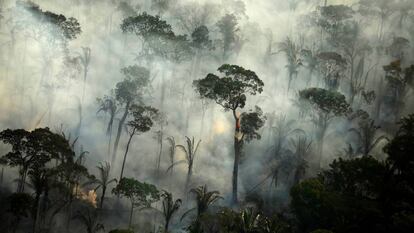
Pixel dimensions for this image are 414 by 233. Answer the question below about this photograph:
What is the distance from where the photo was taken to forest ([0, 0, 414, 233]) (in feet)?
155

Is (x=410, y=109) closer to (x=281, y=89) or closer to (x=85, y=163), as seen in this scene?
(x=281, y=89)

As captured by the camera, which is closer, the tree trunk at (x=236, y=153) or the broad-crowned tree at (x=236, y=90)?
the broad-crowned tree at (x=236, y=90)

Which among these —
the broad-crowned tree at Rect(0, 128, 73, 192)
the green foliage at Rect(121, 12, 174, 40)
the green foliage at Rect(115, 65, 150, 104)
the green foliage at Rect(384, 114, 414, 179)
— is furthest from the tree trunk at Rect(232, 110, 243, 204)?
the green foliage at Rect(384, 114, 414, 179)

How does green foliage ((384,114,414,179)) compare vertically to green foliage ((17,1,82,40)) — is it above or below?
below

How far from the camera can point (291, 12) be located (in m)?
117

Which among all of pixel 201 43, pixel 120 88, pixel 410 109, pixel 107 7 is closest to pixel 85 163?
pixel 120 88

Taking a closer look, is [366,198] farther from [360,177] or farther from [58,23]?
[58,23]

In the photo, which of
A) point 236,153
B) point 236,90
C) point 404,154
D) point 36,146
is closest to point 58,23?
point 36,146

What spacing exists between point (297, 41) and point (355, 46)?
14.4 meters

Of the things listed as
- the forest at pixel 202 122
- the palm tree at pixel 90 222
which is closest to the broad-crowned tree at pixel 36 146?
the forest at pixel 202 122

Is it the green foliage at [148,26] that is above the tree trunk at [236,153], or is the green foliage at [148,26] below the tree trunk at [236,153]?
above

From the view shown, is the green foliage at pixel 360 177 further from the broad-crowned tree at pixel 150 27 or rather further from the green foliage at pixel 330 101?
the broad-crowned tree at pixel 150 27

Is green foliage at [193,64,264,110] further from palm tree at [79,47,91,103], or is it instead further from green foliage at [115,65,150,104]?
palm tree at [79,47,91,103]

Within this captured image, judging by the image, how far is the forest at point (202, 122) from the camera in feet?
155
